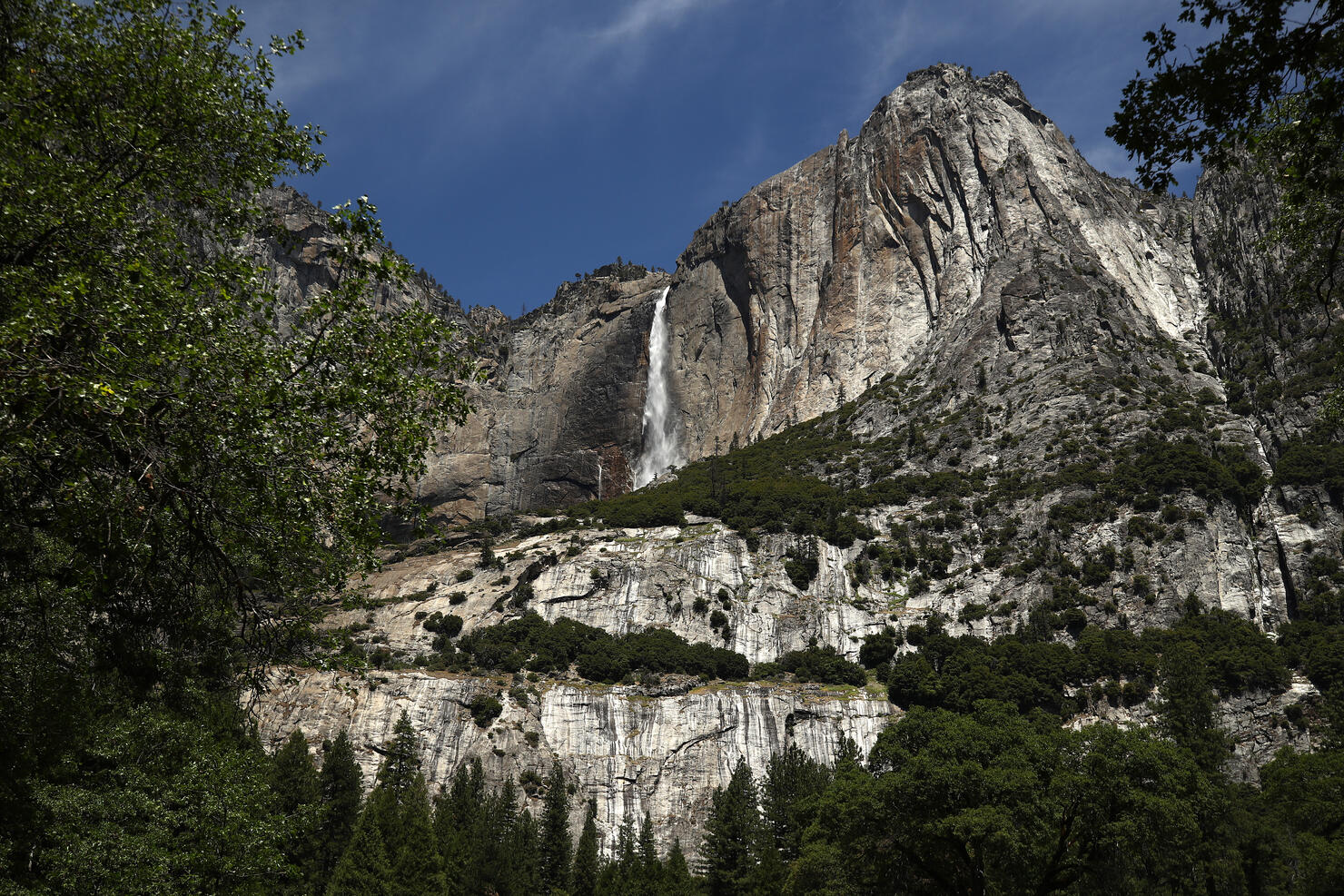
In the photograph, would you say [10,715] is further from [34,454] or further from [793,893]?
[793,893]

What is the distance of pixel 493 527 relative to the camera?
124625mm

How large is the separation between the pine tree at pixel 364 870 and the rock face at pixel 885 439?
332 inches

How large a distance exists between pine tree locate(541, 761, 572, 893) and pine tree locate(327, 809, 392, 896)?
16.4m

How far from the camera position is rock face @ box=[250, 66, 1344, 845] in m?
77.7

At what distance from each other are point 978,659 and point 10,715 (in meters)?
77.7

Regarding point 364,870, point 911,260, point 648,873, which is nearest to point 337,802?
point 364,870

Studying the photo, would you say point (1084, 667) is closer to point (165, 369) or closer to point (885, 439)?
point (885, 439)

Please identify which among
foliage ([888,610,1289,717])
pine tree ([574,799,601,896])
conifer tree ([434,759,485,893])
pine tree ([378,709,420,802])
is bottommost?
pine tree ([574,799,601,896])

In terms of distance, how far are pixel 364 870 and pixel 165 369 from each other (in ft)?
121

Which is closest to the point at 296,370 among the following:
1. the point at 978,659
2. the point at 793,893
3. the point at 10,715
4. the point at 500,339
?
the point at 10,715

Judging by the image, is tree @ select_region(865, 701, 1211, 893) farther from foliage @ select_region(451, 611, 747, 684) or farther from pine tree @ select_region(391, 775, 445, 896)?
foliage @ select_region(451, 611, 747, 684)

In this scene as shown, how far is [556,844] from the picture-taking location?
59531 millimetres

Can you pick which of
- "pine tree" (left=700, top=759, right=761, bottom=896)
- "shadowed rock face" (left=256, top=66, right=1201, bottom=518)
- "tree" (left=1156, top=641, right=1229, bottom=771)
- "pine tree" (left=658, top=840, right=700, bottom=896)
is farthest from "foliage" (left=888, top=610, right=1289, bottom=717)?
"shadowed rock face" (left=256, top=66, right=1201, bottom=518)

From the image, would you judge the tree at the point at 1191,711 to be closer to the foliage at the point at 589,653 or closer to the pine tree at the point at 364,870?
the foliage at the point at 589,653
